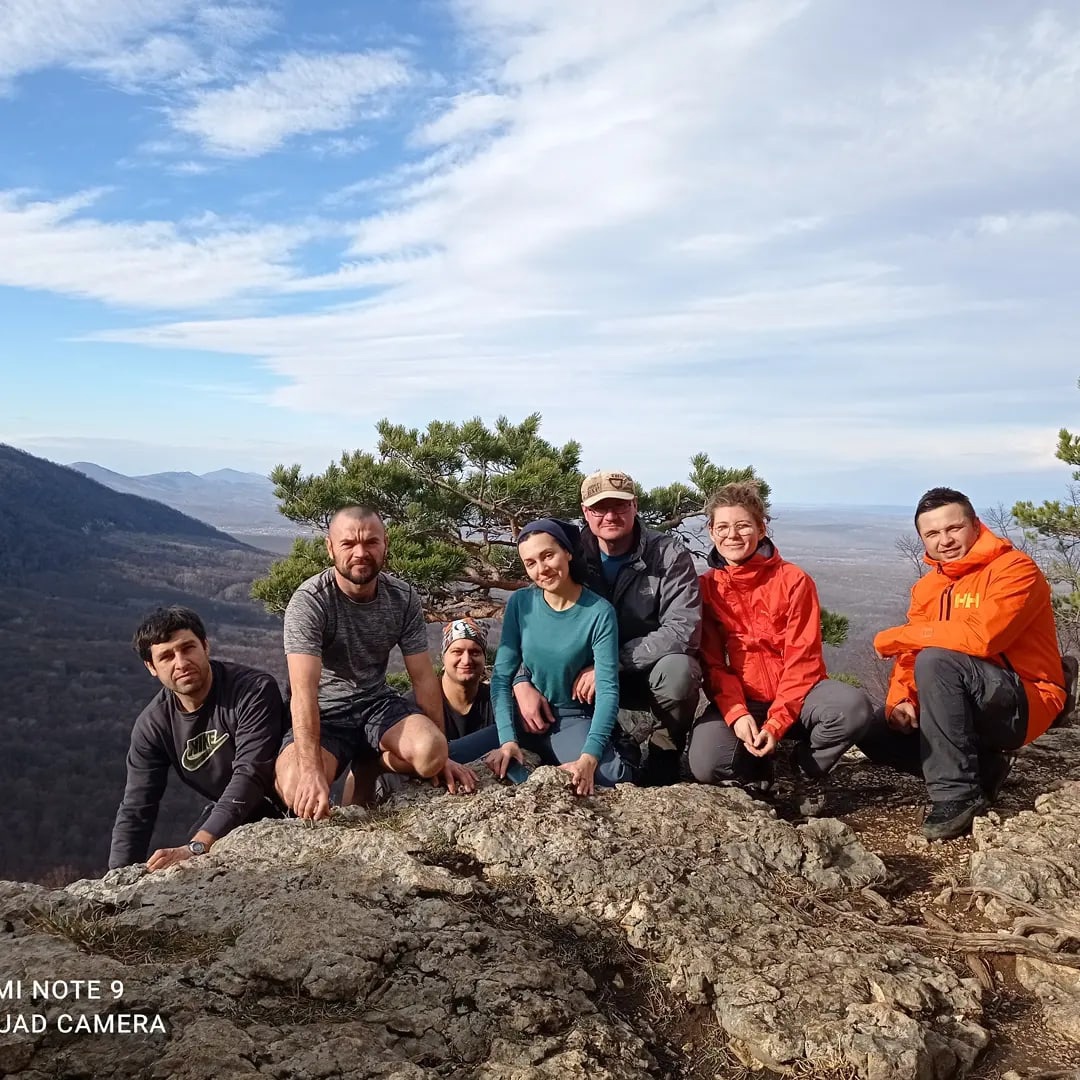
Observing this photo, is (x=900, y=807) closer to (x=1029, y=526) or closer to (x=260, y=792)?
(x=260, y=792)

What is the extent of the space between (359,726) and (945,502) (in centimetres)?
281

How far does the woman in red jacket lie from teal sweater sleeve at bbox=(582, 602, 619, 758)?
502mm

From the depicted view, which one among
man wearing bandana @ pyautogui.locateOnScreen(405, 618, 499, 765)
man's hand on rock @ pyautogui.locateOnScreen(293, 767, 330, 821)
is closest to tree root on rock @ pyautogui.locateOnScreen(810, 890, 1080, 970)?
man's hand on rock @ pyautogui.locateOnScreen(293, 767, 330, 821)

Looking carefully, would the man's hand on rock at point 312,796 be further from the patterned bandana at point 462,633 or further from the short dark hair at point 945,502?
the short dark hair at point 945,502

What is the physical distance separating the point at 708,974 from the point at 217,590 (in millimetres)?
70595

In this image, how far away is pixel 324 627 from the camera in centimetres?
364

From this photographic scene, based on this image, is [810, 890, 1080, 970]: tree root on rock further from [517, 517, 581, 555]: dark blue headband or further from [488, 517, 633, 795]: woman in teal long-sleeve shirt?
[517, 517, 581, 555]: dark blue headband

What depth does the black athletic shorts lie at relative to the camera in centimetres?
372

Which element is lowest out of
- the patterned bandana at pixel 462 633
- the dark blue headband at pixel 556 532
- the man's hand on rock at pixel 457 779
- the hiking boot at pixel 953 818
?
the hiking boot at pixel 953 818

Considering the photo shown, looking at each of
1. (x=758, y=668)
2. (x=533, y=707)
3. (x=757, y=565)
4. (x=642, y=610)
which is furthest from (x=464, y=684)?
(x=757, y=565)

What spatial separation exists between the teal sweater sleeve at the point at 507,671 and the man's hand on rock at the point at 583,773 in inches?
14.0

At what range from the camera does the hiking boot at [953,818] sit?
11.5ft

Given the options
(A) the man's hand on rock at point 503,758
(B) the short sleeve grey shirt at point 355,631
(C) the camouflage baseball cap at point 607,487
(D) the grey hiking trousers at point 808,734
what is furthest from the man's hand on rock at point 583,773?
(C) the camouflage baseball cap at point 607,487

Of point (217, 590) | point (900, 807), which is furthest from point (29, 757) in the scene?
Result: point (900, 807)
